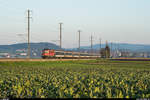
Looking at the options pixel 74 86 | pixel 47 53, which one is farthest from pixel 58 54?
pixel 74 86

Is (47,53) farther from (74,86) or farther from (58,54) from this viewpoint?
(74,86)

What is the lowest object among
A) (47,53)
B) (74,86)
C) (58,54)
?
(74,86)

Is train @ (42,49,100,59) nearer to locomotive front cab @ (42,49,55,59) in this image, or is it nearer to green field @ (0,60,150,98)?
locomotive front cab @ (42,49,55,59)

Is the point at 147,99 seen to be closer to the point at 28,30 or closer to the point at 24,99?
the point at 24,99

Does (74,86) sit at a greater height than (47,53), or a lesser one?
lesser

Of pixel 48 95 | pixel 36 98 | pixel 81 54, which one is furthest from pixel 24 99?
pixel 81 54

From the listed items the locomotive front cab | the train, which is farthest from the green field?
the train

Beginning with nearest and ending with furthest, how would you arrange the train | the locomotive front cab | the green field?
the green field → the locomotive front cab → the train

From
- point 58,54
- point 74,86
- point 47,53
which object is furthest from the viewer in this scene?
point 58,54

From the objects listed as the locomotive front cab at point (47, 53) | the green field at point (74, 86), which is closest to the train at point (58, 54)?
the locomotive front cab at point (47, 53)

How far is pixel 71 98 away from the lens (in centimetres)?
1306

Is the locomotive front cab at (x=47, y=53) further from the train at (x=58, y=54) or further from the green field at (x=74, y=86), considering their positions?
the green field at (x=74, y=86)

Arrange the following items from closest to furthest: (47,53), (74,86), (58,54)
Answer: (74,86)
(47,53)
(58,54)

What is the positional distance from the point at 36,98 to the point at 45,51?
7429cm
